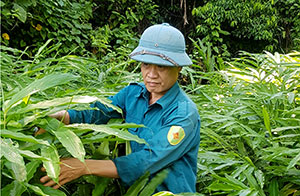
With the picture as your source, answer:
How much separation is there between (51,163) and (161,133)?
17.1 inches

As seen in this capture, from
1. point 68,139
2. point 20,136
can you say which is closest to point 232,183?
point 68,139

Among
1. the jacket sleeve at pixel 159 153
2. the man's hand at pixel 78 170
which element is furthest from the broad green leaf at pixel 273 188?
the man's hand at pixel 78 170

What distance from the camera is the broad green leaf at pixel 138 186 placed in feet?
4.00

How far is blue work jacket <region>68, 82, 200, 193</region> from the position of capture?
1236 millimetres

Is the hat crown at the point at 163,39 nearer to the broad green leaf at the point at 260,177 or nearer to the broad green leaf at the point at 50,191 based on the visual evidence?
the broad green leaf at the point at 50,191

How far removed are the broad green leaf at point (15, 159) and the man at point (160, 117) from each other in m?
0.31

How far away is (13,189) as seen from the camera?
38.3 inches

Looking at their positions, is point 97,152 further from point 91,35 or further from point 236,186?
point 91,35

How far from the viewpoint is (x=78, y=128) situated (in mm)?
1058

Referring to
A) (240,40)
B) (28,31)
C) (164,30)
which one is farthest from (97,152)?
(240,40)

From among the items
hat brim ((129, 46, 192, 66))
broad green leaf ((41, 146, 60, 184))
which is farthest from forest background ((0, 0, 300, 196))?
hat brim ((129, 46, 192, 66))

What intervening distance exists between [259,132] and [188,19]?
16.7 ft

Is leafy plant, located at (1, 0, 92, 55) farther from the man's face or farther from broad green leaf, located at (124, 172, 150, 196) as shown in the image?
broad green leaf, located at (124, 172, 150, 196)

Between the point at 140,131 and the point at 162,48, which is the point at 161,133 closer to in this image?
the point at 140,131
